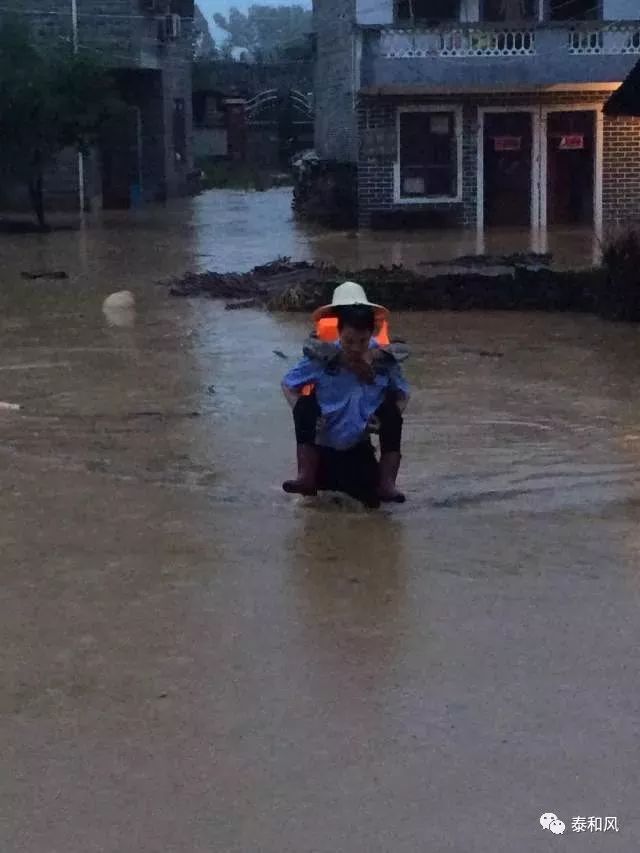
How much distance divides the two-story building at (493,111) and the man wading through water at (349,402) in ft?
69.1

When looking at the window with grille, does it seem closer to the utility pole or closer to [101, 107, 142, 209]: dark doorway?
the utility pole

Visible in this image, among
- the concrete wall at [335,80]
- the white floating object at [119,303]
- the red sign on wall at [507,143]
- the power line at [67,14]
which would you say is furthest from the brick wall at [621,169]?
the white floating object at [119,303]

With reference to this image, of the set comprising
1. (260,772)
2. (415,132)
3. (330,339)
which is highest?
(415,132)

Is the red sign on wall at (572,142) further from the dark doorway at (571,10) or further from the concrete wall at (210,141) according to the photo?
the concrete wall at (210,141)

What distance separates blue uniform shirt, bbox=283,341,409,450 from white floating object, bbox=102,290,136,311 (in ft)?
29.1

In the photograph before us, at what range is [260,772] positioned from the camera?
4.27 metres

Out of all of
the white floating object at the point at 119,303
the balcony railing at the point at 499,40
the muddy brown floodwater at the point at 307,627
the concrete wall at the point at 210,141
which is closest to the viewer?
the muddy brown floodwater at the point at 307,627

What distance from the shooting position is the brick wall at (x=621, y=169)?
94.3ft

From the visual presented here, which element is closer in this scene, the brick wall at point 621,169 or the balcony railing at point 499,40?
the balcony railing at point 499,40

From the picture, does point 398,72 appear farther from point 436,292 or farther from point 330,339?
point 330,339

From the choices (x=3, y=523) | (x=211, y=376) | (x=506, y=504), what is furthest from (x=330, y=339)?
(x=211, y=376)

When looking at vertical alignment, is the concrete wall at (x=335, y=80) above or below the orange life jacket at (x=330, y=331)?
above

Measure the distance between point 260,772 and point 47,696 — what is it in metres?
0.90

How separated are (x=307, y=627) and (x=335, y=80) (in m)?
29.2
